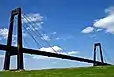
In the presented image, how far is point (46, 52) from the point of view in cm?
4897

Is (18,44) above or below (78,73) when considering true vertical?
above

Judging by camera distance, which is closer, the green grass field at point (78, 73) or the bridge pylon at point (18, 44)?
the green grass field at point (78, 73)

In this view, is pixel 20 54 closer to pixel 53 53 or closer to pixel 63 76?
pixel 53 53

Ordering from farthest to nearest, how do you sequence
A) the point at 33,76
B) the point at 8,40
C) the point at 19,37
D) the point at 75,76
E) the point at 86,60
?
the point at 86,60 < the point at 8,40 < the point at 19,37 < the point at 33,76 < the point at 75,76

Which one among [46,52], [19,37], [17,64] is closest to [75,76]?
[17,64]

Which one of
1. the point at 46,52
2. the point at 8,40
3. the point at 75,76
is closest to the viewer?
the point at 75,76

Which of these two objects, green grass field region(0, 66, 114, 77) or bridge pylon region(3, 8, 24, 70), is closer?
green grass field region(0, 66, 114, 77)

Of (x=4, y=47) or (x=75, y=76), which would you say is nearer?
(x=75, y=76)

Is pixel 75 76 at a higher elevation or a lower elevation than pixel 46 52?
lower

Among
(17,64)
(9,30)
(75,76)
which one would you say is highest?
(9,30)

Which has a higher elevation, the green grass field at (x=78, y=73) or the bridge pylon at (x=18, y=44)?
the bridge pylon at (x=18, y=44)

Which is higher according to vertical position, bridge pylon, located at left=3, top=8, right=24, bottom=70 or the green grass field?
bridge pylon, located at left=3, top=8, right=24, bottom=70

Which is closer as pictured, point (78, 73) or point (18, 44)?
point (78, 73)

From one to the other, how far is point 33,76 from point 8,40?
28.4 metres
